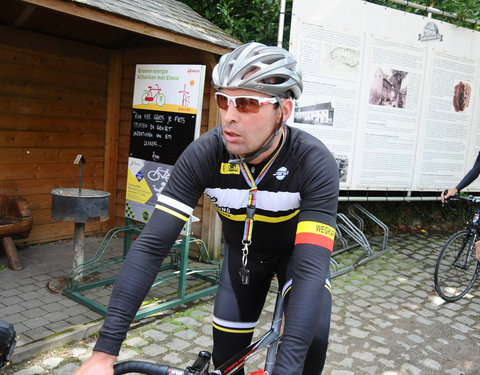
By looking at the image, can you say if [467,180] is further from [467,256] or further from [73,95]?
[73,95]

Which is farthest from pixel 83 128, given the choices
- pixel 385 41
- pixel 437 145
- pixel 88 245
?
pixel 437 145

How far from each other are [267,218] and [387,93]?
5.60 meters

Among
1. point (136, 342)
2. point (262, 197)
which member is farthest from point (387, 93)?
point (262, 197)

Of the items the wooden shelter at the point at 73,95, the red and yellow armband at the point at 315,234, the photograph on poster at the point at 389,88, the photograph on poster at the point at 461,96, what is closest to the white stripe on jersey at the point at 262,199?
the red and yellow armband at the point at 315,234

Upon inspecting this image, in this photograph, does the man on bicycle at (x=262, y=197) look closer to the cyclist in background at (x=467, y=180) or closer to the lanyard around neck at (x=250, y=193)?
the lanyard around neck at (x=250, y=193)

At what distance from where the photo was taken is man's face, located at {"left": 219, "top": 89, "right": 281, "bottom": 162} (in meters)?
1.89

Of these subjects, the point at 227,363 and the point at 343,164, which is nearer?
the point at 227,363

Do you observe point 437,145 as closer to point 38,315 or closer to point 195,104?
point 195,104

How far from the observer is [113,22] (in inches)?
174

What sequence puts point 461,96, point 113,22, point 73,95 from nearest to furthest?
point 113,22 < point 73,95 < point 461,96

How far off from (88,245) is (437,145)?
19.9ft

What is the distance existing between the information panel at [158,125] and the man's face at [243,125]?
9.68 ft

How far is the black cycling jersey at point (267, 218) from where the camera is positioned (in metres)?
1.63

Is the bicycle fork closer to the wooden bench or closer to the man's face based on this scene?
the man's face
